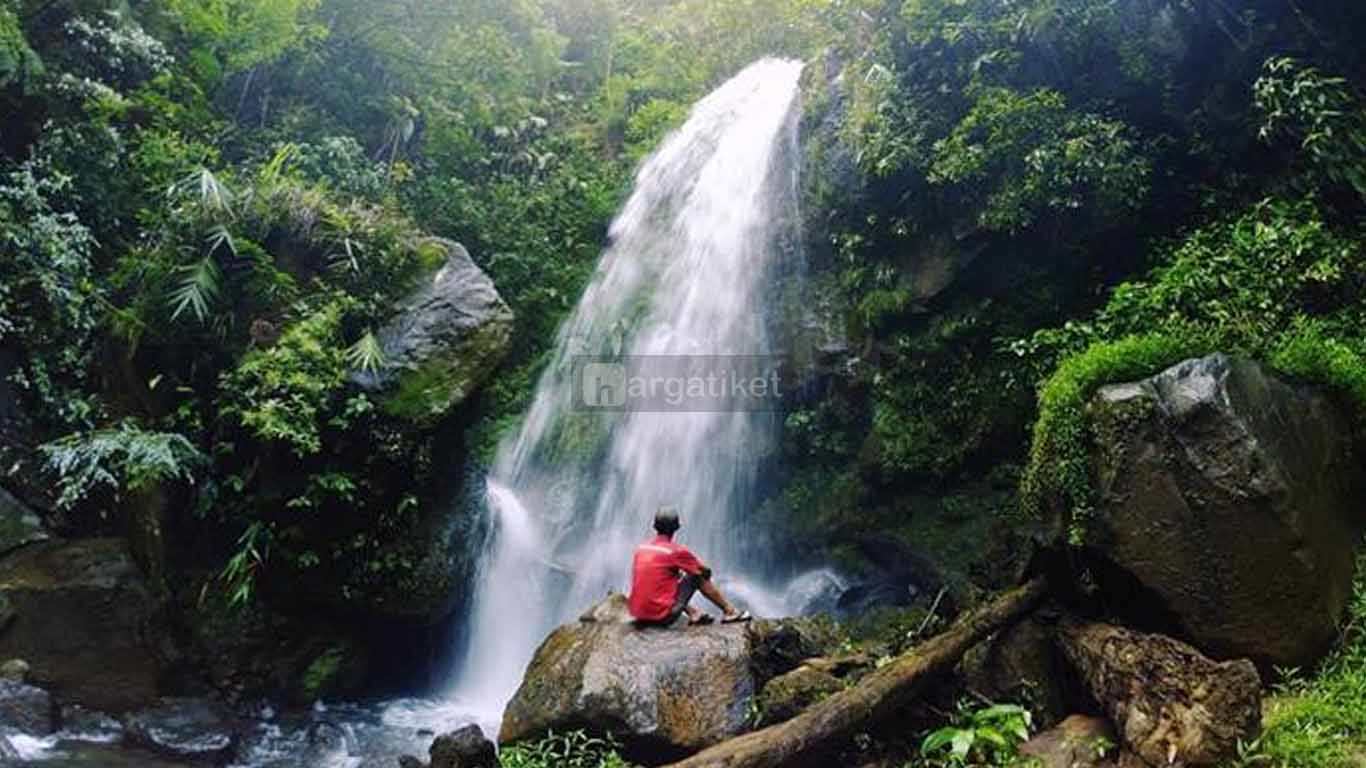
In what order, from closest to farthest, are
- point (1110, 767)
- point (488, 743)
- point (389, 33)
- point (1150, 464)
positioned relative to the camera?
1. point (1110, 767)
2. point (1150, 464)
3. point (488, 743)
4. point (389, 33)

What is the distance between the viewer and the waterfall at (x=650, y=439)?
1027cm

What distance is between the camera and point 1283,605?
17.1ft

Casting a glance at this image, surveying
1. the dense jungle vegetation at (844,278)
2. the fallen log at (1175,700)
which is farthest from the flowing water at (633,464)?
A: the fallen log at (1175,700)

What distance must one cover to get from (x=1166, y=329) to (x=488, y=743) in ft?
19.5

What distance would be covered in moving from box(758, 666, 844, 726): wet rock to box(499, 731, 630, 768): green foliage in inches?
38.1

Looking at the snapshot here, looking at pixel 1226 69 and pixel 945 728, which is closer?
pixel 945 728

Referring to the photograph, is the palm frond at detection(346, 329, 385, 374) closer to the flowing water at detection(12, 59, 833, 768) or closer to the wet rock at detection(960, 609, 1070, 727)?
the flowing water at detection(12, 59, 833, 768)

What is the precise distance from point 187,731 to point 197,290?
4439 mm

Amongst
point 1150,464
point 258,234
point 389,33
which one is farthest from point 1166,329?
point 389,33

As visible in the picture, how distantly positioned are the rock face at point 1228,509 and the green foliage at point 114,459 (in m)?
8.13

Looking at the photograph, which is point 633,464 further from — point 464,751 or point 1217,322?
point 1217,322

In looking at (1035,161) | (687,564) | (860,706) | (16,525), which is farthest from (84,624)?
(1035,161)

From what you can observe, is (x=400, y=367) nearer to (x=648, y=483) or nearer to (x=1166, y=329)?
(x=648, y=483)

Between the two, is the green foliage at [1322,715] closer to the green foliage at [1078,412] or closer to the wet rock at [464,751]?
the green foliage at [1078,412]
